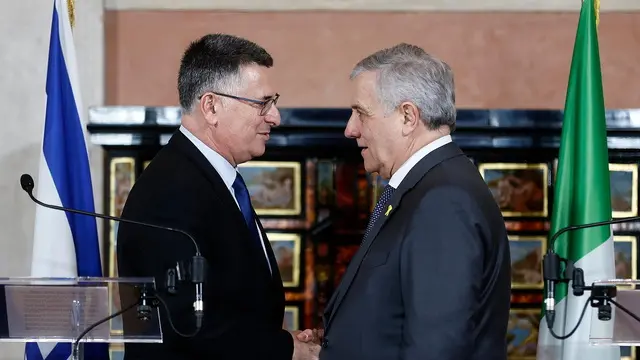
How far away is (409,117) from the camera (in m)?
2.92

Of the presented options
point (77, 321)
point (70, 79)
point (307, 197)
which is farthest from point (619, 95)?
point (77, 321)

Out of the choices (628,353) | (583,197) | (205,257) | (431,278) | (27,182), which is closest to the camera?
(431,278)

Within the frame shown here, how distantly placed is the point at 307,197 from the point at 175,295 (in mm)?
2458

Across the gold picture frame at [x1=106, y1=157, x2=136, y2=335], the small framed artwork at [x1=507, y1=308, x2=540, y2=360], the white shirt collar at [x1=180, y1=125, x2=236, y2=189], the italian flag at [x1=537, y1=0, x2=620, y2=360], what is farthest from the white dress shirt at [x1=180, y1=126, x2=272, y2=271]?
the small framed artwork at [x1=507, y1=308, x2=540, y2=360]

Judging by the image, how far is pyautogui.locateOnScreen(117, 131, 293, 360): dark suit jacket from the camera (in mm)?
3189

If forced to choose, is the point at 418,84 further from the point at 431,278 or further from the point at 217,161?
the point at 217,161

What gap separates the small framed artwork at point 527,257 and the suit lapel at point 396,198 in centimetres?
268

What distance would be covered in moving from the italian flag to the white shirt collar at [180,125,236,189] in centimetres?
155

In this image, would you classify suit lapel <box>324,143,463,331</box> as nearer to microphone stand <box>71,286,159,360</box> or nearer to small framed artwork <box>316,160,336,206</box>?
microphone stand <box>71,286,159,360</box>

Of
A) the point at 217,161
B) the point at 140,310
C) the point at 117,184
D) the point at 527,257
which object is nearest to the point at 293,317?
the point at 117,184

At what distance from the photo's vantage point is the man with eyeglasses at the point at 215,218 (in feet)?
10.6

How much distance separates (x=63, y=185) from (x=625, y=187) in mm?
2805

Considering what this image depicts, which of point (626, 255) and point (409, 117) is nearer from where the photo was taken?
point (409, 117)

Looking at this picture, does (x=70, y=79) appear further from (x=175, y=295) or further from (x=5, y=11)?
(x=175, y=295)
